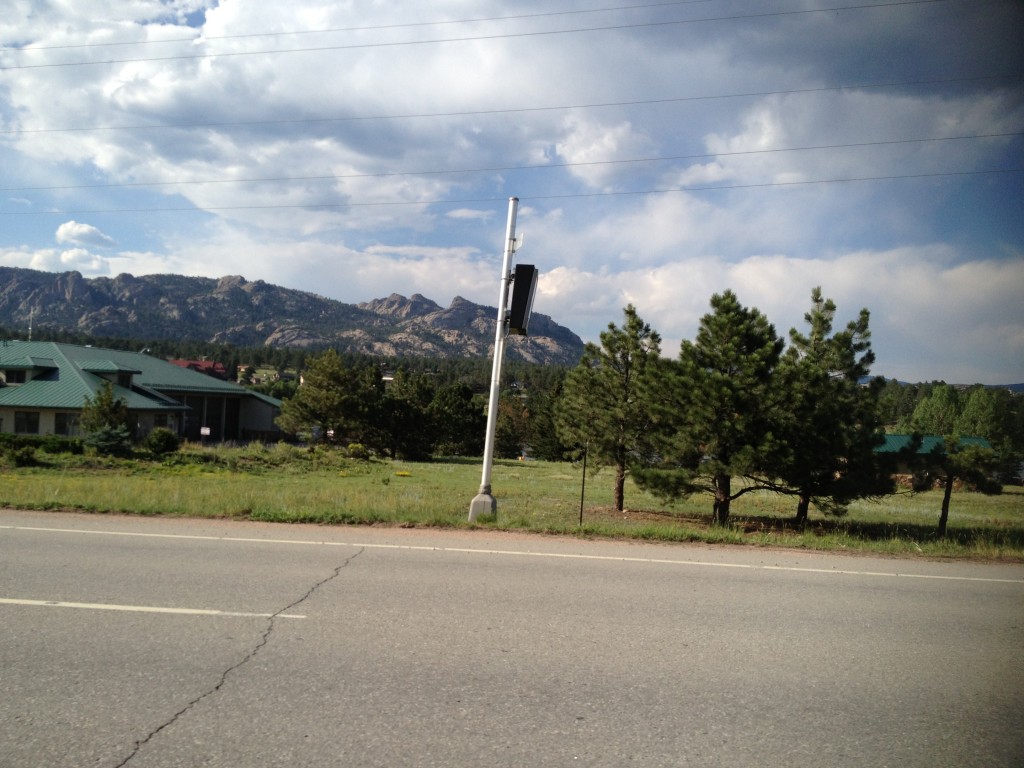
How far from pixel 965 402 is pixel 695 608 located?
748 inches

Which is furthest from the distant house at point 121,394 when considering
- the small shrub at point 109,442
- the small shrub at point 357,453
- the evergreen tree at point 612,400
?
the evergreen tree at point 612,400

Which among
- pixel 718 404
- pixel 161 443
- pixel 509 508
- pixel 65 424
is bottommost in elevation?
pixel 65 424

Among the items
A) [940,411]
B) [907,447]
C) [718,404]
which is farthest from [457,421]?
[718,404]

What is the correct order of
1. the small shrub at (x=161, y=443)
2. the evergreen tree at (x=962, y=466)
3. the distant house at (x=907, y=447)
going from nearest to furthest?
the evergreen tree at (x=962, y=466)
the distant house at (x=907, y=447)
the small shrub at (x=161, y=443)

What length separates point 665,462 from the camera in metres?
16.8

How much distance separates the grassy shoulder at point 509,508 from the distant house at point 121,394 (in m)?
14.5

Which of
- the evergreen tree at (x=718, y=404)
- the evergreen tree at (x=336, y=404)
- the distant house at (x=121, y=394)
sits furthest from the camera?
the evergreen tree at (x=336, y=404)

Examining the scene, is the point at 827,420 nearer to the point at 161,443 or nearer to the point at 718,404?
the point at 718,404

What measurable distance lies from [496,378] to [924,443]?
40.9 ft

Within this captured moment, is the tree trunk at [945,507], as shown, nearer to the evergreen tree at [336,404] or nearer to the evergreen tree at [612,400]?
the evergreen tree at [612,400]

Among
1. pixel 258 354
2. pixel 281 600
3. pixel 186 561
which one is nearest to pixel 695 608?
pixel 281 600

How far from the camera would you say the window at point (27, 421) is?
47469 millimetres

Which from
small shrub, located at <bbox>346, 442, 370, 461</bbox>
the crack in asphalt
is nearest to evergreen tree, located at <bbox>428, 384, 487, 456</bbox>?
small shrub, located at <bbox>346, 442, 370, 461</bbox>

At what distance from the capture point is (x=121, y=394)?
51.4m
